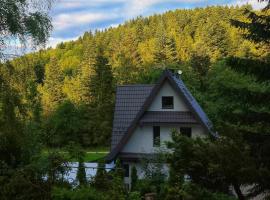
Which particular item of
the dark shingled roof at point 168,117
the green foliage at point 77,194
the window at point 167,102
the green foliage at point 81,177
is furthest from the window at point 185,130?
the green foliage at point 77,194

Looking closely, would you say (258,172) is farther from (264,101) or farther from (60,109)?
(60,109)

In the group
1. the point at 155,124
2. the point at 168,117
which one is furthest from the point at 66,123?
the point at 168,117

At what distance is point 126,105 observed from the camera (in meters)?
26.8

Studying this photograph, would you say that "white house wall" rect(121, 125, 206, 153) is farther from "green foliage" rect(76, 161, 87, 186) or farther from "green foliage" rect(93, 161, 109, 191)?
"green foliage" rect(93, 161, 109, 191)

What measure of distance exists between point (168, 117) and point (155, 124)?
81 centimetres

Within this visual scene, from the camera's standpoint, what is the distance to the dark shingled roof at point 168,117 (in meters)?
24.7

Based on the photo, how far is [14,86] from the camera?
34.2ft

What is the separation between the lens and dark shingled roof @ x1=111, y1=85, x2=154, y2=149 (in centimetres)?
2602

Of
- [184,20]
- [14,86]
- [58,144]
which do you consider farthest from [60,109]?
[184,20]

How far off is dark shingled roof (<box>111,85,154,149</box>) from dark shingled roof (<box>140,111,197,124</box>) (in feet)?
4.30

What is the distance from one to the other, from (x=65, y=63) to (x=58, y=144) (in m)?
71.5

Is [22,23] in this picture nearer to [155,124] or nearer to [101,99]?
[155,124]

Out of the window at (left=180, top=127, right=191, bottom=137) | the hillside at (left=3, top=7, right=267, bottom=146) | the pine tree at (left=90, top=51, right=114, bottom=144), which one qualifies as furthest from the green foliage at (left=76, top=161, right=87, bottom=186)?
the pine tree at (left=90, top=51, right=114, bottom=144)

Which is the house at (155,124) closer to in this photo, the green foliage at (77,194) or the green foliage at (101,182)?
the green foliage at (101,182)
